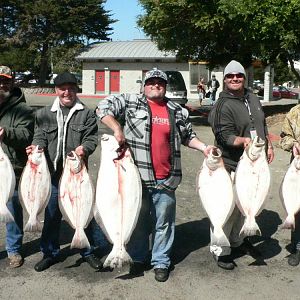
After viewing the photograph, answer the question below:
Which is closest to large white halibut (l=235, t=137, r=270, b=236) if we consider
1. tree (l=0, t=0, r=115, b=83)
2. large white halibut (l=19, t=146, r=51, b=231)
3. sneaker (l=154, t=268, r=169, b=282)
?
sneaker (l=154, t=268, r=169, b=282)

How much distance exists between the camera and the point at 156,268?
4457mm

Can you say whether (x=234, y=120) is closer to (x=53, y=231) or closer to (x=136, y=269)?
(x=136, y=269)

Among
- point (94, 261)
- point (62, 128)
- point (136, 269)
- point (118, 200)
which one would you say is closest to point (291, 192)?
point (118, 200)

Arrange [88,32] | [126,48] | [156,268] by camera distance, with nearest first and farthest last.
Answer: [156,268] < [126,48] < [88,32]

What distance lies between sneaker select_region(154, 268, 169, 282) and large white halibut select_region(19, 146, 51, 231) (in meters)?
1.20

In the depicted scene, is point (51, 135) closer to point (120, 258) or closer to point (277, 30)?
point (120, 258)

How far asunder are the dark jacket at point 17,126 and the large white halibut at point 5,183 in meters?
0.36

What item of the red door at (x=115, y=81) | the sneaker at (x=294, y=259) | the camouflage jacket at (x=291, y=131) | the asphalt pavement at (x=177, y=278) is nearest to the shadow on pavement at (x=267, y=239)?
the asphalt pavement at (x=177, y=278)

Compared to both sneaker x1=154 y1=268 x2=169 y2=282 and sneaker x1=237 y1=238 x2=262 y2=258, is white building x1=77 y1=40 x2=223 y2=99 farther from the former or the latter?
sneaker x1=154 y1=268 x2=169 y2=282

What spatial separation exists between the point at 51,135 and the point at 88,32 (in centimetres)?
4572

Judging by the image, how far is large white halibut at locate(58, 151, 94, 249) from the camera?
3.92 m

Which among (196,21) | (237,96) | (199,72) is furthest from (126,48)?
(237,96)

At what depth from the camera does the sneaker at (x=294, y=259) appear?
4.79m

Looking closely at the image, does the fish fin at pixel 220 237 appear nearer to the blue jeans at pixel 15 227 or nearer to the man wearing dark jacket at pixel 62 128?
the man wearing dark jacket at pixel 62 128
